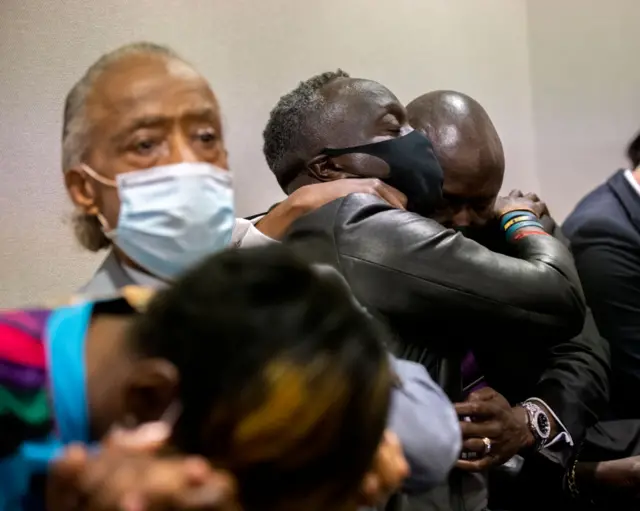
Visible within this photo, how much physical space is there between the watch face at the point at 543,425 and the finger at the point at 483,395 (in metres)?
0.14

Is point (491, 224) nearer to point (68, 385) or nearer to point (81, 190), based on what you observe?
point (81, 190)

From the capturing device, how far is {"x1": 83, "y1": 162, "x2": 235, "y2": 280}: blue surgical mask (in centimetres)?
84

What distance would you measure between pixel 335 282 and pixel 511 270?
0.54 m

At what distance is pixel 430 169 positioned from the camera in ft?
4.02

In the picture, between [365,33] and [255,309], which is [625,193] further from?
[255,309]

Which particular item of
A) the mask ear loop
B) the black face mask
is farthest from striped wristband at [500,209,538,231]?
the mask ear loop

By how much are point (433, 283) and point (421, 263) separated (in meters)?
0.03

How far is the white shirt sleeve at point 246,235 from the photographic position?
1103 mm

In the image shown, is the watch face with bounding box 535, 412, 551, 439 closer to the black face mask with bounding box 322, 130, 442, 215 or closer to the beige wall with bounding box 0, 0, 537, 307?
the black face mask with bounding box 322, 130, 442, 215

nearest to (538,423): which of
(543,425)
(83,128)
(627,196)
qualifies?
(543,425)

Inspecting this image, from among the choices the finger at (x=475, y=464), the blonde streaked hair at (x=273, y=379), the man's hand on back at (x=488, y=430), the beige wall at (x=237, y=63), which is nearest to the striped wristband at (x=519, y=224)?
the man's hand on back at (x=488, y=430)

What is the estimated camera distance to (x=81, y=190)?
88 centimetres

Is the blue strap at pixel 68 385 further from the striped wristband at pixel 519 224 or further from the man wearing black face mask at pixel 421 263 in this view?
the striped wristband at pixel 519 224

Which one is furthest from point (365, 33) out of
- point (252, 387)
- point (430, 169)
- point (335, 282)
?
point (252, 387)
